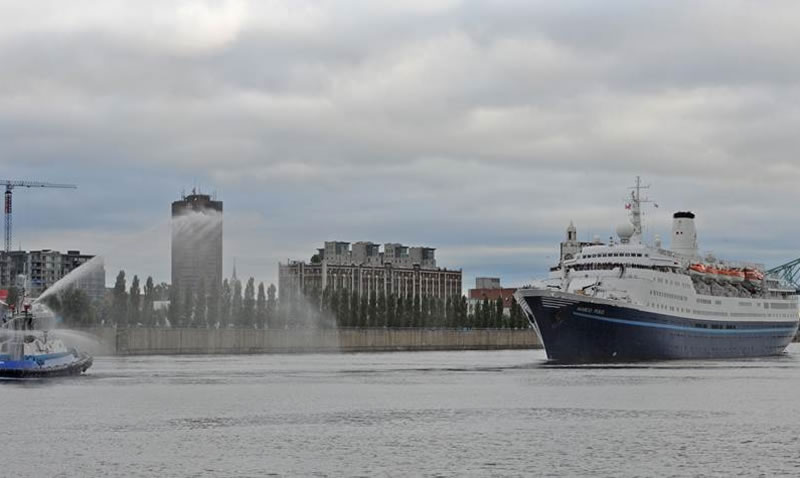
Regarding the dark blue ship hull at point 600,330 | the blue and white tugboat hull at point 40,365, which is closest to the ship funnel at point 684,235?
the dark blue ship hull at point 600,330

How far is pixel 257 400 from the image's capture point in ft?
317

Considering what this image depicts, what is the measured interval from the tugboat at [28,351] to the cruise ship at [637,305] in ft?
184

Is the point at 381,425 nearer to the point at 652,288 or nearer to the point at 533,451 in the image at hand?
the point at 533,451

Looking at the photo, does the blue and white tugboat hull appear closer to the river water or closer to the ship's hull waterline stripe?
the river water

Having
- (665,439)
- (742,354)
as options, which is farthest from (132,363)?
(665,439)

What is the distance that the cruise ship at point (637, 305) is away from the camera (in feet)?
497

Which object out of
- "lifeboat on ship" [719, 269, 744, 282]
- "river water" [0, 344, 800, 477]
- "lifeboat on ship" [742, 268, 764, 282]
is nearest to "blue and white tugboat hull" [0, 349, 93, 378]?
"river water" [0, 344, 800, 477]

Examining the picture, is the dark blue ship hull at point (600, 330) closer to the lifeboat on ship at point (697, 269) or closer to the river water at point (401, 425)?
the lifeboat on ship at point (697, 269)

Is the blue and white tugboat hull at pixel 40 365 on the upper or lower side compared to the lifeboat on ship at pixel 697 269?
lower

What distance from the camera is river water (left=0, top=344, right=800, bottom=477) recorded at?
61.5m

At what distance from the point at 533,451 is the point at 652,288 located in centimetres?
9689

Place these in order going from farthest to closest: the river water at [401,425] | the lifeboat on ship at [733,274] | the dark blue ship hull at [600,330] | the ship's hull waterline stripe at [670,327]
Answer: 1. the lifeboat on ship at [733,274]
2. the ship's hull waterline stripe at [670,327]
3. the dark blue ship hull at [600,330]
4. the river water at [401,425]

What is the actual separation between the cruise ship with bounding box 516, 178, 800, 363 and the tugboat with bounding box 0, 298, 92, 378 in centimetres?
5621

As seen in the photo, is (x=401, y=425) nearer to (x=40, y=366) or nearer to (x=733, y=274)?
(x=40, y=366)
